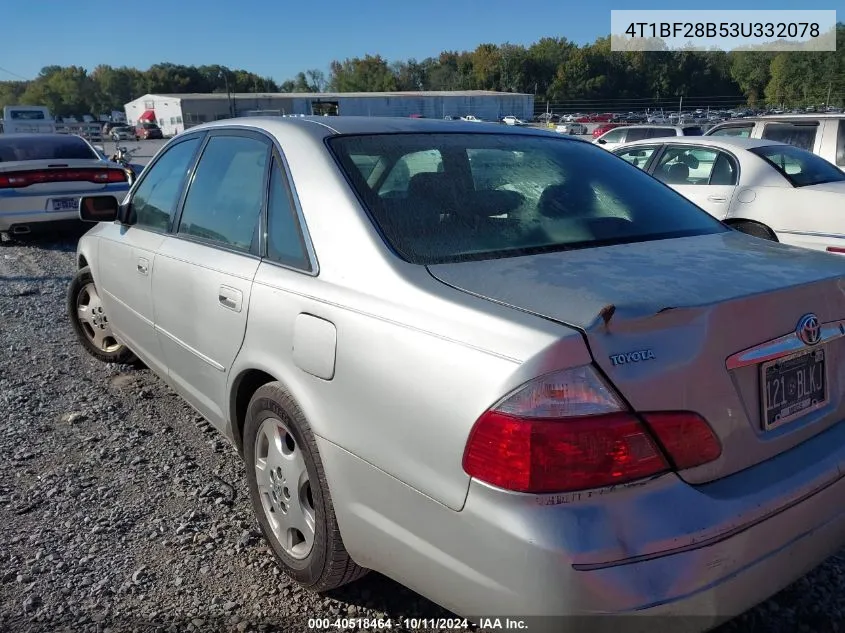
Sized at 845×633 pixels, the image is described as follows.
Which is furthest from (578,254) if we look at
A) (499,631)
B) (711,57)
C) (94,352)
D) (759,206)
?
(711,57)

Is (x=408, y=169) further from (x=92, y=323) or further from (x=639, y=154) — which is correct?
(x=639, y=154)

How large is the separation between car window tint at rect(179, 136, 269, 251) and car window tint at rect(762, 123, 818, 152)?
9099mm

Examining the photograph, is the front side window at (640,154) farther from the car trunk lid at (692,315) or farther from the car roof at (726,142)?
the car trunk lid at (692,315)

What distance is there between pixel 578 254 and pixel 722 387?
2.23 feet

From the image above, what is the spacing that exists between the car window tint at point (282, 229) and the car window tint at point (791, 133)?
30.6ft

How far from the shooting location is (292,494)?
2.39 meters

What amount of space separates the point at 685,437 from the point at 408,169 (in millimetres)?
1389

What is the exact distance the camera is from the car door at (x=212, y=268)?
2.68 metres

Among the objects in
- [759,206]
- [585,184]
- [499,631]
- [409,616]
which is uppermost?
[585,184]

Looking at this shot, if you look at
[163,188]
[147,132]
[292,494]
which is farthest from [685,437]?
[147,132]

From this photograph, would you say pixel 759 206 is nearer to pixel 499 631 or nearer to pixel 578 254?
pixel 578 254

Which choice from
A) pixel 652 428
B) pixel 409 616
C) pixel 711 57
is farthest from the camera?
pixel 711 57

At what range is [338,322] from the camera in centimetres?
205

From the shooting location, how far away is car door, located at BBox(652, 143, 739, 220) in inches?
275
